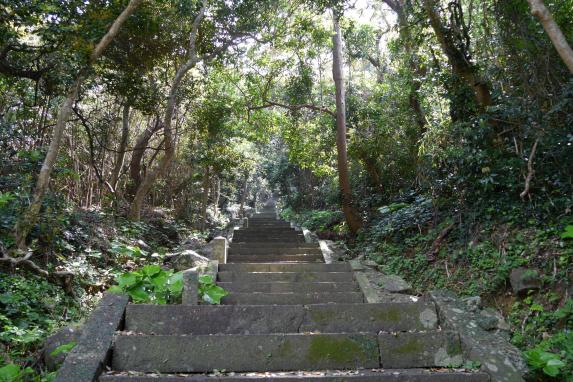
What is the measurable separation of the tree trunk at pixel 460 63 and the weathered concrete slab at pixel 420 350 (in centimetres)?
437

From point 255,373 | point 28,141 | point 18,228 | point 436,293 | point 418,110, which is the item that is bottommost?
point 255,373

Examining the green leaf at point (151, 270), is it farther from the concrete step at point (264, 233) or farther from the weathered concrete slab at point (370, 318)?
the concrete step at point (264, 233)

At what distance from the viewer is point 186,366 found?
330 centimetres

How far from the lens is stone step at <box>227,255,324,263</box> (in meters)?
8.56

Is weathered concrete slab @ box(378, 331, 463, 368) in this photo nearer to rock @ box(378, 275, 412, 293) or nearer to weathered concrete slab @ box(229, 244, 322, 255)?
rock @ box(378, 275, 412, 293)

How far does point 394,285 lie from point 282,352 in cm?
266

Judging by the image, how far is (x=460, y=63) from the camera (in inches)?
274

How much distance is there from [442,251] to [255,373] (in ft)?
13.9

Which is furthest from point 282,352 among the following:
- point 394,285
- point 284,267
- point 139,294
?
point 284,267

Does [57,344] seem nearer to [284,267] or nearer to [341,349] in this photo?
[341,349]

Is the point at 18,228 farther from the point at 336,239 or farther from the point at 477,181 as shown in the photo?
the point at 336,239

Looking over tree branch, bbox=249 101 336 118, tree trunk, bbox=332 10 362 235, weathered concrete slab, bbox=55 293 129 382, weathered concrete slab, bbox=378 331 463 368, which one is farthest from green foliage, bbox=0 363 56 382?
tree branch, bbox=249 101 336 118

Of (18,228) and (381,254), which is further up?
(18,228)

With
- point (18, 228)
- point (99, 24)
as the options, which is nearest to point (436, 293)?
point (18, 228)
